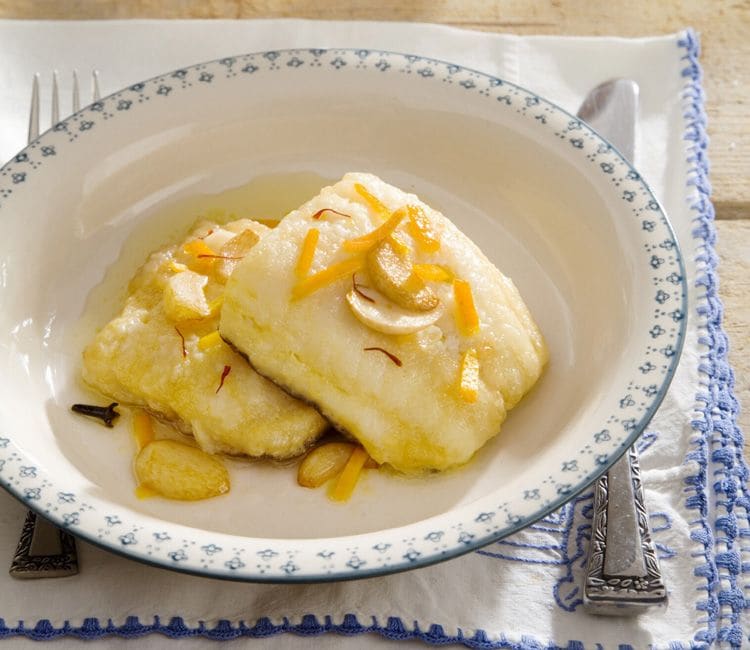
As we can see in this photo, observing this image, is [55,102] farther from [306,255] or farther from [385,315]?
[385,315]

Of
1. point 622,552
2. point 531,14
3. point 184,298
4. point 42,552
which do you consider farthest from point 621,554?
point 531,14

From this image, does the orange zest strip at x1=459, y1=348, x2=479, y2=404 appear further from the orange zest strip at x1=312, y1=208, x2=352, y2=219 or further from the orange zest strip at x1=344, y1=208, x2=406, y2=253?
the orange zest strip at x1=312, y1=208, x2=352, y2=219

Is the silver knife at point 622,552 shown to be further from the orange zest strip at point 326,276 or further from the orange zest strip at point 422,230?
the orange zest strip at point 326,276

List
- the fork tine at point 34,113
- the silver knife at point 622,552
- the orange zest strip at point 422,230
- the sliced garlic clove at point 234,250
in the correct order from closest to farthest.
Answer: the silver knife at point 622,552
the orange zest strip at point 422,230
the sliced garlic clove at point 234,250
the fork tine at point 34,113

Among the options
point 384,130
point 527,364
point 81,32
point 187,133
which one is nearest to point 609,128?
point 384,130

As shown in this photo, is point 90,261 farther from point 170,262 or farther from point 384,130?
point 384,130

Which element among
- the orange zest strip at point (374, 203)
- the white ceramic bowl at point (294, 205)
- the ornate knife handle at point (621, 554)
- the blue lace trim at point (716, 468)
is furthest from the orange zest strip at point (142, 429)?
the blue lace trim at point (716, 468)

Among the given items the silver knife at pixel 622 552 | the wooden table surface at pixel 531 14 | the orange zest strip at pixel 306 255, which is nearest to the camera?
the silver knife at pixel 622 552
